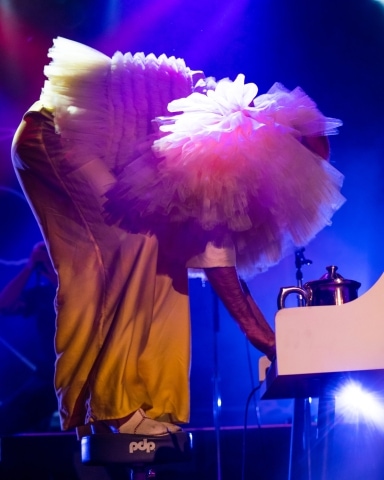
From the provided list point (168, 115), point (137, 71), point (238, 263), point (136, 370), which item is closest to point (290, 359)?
point (136, 370)

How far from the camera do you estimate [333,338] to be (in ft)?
4.30

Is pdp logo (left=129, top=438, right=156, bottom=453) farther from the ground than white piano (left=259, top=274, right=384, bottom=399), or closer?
closer

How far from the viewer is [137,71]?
165cm

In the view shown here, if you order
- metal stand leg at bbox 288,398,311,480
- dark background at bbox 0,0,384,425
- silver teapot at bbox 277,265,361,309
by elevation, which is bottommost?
metal stand leg at bbox 288,398,311,480

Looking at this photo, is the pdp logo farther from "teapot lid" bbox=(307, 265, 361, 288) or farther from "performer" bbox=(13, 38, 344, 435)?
"teapot lid" bbox=(307, 265, 361, 288)

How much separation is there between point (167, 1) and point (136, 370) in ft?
8.84

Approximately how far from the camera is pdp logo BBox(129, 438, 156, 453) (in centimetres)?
141

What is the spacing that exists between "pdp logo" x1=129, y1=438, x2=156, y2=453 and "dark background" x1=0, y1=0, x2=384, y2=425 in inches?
102

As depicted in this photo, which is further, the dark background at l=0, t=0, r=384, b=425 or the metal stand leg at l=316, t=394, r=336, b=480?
the dark background at l=0, t=0, r=384, b=425

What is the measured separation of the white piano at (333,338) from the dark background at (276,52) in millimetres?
2571

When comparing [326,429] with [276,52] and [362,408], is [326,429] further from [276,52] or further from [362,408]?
[276,52]

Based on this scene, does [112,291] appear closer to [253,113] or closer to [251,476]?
[253,113]

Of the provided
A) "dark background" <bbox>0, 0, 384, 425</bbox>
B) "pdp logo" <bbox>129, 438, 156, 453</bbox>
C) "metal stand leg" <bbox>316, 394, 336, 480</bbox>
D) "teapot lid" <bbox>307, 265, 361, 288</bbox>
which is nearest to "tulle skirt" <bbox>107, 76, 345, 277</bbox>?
"teapot lid" <bbox>307, 265, 361, 288</bbox>

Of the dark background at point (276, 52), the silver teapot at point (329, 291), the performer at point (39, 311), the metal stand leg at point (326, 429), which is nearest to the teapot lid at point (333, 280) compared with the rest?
the silver teapot at point (329, 291)
